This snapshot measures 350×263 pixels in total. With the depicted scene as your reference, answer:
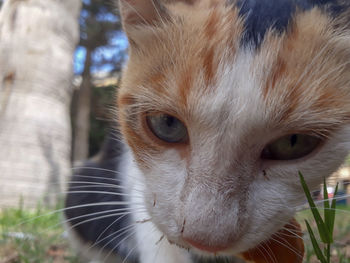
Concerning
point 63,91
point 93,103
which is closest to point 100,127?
point 93,103

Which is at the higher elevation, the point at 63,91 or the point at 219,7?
the point at 63,91

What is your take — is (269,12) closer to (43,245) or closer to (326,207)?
(326,207)

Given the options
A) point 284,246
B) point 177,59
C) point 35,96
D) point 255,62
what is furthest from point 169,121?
point 35,96

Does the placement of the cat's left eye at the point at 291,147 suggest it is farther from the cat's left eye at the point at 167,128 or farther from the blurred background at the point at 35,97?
the blurred background at the point at 35,97

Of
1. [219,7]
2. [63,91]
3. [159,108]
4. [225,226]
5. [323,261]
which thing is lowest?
[323,261]

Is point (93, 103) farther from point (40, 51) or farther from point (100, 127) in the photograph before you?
point (40, 51)

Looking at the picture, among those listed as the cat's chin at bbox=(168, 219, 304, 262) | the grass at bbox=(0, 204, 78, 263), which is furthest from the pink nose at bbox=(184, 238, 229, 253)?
the grass at bbox=(0, 204, 78, 263)
